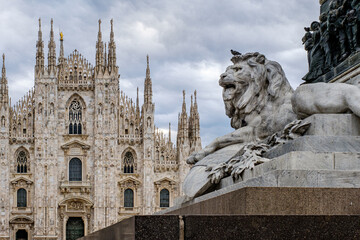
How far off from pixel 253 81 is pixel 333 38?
137cm

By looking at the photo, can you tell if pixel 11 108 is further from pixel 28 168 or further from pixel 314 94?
pixel 314 94

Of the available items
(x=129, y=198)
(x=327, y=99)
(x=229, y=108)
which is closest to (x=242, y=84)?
(x=229, y=108)

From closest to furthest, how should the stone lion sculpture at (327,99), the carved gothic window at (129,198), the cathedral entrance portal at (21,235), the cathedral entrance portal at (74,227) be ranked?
the stone lion sculpture at (327,99)
the cathedral entrance portal at (21,235)
the cathedral entrance portal at (74,227)
the carved gothic window at (129,198)

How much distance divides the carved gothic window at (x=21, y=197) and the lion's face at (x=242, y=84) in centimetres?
3461

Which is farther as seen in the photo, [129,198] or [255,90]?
[129,198]

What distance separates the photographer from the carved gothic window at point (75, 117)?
129 ft

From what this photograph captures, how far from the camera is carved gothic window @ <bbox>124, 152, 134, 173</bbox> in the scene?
128 feet

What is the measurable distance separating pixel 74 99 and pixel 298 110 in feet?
118

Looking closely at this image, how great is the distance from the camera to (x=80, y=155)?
38.9 m

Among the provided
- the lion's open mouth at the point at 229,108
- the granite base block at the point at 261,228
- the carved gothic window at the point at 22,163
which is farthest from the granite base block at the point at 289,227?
the carved gothic window at the point at 22,163

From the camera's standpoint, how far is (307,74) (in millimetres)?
6562

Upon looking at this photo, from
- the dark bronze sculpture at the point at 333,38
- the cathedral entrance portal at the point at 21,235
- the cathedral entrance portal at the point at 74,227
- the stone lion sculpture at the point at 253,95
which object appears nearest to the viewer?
the stone lion sculpture at the point at 253,95

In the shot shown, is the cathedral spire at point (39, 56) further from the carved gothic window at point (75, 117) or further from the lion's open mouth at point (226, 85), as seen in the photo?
the lion's open mouth at point (226, 85)

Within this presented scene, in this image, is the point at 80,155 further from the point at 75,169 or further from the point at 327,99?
the point at 327,99
